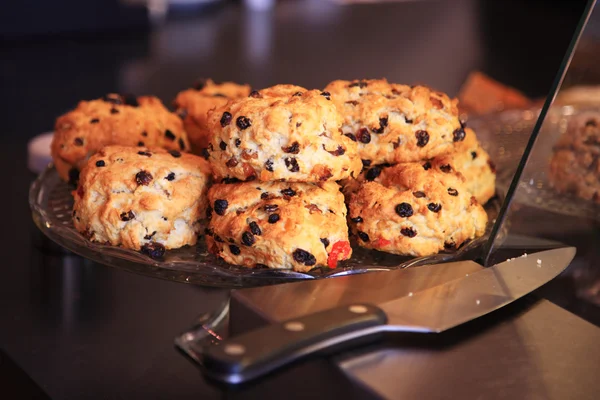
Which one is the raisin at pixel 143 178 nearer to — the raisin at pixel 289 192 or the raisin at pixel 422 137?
the raisin at pixel 289 192

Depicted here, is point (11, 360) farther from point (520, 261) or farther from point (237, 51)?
point (237, 51)

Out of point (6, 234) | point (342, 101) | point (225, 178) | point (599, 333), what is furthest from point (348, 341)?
point (6, 234)

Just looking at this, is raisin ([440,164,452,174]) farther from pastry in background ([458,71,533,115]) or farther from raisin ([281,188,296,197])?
pastry in background ([458,71,533,115])

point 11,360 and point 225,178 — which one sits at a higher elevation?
point 225,178

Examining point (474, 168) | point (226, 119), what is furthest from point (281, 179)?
point (474, 168)

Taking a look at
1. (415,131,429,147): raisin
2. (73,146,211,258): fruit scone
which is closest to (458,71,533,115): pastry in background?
(415,131,429,147): raisin

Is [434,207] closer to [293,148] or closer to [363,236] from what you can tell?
[363,236]

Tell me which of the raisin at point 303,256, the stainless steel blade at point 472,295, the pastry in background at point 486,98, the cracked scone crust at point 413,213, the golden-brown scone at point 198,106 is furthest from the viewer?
the pastry in background at point 486,98

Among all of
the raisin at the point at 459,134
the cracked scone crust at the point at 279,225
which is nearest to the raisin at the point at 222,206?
the cracked scone crust at the point at 279,225
